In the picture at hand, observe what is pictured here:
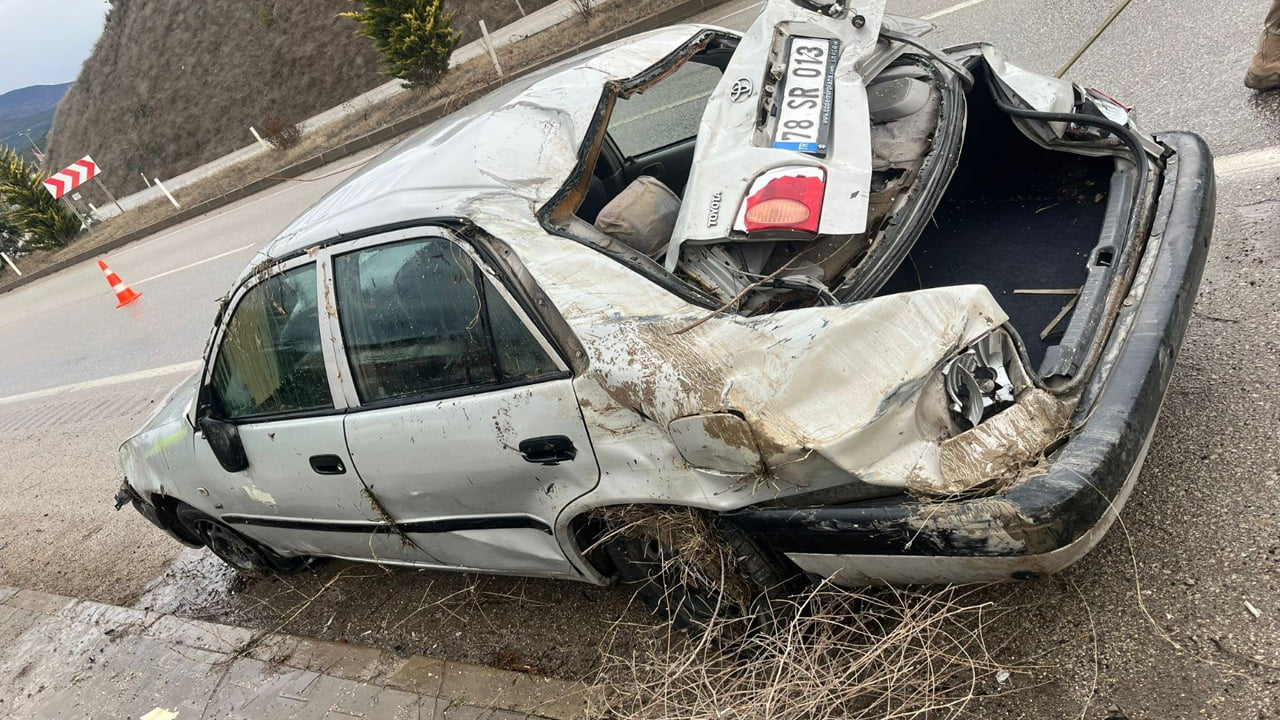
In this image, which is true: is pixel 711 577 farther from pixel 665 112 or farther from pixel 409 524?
pixel 665 112

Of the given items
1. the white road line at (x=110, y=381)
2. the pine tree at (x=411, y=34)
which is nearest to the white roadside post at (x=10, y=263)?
the pine tree at (x=411, y=34)

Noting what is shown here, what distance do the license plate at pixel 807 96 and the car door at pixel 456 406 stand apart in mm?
1049

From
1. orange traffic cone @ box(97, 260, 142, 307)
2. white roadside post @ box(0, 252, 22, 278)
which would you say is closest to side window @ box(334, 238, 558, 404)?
orange traffic cone @ box(97, 260, 142, 307)

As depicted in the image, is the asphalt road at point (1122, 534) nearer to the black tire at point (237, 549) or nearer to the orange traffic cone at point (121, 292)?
the black tire at point (237, 549)

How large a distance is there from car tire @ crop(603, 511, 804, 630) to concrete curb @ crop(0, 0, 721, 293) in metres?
8.79

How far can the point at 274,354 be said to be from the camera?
121 inches

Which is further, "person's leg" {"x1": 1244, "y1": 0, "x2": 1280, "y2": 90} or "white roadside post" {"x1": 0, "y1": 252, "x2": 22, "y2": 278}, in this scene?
"white roadside post" {"x1": 0, "y1": 252, "x2": 22, "y2": 278}

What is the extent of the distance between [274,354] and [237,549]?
1.51m

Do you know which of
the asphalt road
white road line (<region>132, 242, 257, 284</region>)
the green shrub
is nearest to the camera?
the asphalt road

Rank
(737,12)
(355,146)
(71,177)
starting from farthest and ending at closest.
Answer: (71,177)
(355,146)
(737,12)

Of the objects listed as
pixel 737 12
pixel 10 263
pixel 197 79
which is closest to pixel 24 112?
pixel 197 79

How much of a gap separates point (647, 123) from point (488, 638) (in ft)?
7.42

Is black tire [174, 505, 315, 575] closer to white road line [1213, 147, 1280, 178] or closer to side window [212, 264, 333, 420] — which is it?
side window [212, 264, 333, 420]

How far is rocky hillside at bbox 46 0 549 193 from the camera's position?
3400cm
